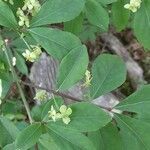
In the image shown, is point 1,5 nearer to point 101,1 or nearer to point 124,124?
point 101,1

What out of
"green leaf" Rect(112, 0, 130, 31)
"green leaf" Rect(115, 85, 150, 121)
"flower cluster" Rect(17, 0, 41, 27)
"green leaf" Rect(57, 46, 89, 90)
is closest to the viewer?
"green leaf" Rect(57, 46, 89, 90)

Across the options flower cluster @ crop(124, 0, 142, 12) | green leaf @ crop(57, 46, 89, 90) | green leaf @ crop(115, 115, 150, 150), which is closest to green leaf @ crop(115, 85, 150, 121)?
green leaf @ crop(115, 115, 150, 150)

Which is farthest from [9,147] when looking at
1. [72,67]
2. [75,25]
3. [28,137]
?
[75,25]

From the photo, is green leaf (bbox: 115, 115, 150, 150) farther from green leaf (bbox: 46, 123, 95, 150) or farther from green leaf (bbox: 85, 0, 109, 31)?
green leaf (bbox: 85, 0, 109, 31)

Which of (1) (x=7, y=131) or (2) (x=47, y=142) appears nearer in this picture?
(2) (x=47, y=142)

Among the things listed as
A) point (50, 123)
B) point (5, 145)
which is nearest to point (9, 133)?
point (5, 145)

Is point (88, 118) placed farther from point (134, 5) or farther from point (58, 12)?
point (134, 5)
